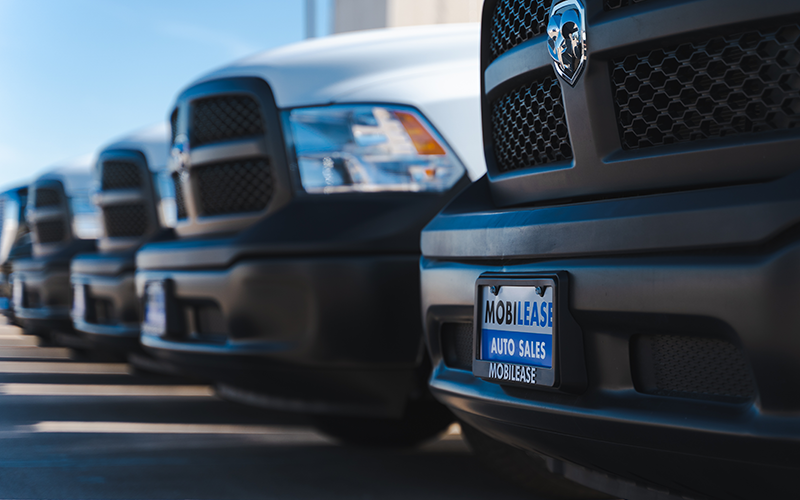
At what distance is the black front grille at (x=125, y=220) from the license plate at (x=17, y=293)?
1651 millimetres

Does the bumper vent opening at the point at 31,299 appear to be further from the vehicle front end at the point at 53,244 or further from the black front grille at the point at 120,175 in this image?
the black front grille at the point at 120,175

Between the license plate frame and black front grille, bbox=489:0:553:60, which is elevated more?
black front grille, bbox=489:0:553:60

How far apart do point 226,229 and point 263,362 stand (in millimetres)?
501

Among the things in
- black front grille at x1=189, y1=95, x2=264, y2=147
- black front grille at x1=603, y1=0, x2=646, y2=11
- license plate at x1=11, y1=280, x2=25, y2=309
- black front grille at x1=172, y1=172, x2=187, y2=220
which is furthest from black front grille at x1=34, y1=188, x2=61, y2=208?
black front grille at x1=603, y1=0, x2=646, y2=11

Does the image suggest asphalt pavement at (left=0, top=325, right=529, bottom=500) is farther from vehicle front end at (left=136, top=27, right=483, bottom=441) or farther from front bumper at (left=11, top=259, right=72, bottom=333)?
front bumper at (left=11, top=259, right=72, bottom=333)

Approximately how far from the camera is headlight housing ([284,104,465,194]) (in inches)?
105

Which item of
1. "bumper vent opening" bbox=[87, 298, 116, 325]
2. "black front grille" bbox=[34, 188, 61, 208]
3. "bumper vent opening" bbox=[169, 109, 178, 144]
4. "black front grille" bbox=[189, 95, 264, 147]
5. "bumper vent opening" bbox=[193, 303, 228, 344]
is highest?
"black front grille" bbox=[34, 188, 61, 208]

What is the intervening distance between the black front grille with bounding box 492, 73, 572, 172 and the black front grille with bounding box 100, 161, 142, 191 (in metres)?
3.08

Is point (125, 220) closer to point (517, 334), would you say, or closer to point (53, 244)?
point (53, 244)

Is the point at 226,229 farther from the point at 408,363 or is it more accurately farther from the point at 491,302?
the point at 491,302

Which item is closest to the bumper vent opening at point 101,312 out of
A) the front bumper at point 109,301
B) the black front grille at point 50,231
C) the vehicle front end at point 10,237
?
the front bumper at point 109,301

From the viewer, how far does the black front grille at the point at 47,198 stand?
6.11 metres

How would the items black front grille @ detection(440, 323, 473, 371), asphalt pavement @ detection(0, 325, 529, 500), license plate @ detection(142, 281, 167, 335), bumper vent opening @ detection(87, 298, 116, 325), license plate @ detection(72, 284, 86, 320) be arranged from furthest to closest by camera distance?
license plate @ detection(72, 284, 86, 320)
bumper vent opening @ detection(87, 298, 116, 325)
license plate @ detection(142, 281, 167, 335)
asphalt pavement @ detection(0, 325, 529, 500)
black front grille @ detection(440, 323, 473, 371)

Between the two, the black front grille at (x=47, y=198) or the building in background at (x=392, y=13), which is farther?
the building in background at (x=392, y=13)
